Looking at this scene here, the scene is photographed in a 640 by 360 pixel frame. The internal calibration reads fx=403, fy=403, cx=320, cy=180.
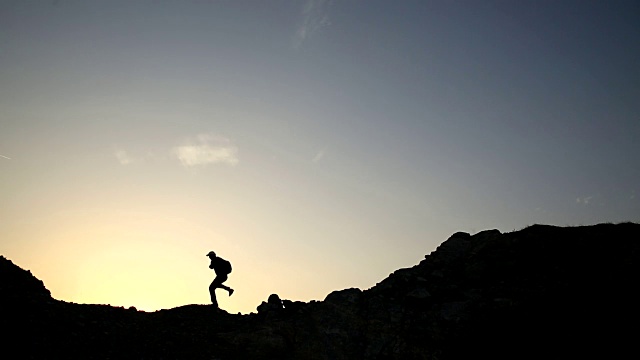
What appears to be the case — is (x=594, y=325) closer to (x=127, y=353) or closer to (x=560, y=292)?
(x=560, y=292)

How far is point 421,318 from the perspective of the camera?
15906mm

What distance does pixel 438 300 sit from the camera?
16.8 metres

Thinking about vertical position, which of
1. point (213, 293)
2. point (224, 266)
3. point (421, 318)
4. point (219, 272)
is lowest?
point (421, 318)

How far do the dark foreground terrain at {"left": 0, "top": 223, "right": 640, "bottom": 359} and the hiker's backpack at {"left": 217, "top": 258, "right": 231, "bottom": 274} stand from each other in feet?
6.03

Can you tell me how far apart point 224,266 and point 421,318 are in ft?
29.8

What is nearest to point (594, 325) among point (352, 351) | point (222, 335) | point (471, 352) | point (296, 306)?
point (471, 352)

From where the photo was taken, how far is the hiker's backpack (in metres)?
18.8

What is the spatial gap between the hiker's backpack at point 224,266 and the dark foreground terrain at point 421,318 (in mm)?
1838

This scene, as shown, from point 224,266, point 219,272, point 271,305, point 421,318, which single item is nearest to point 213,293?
point 219,272

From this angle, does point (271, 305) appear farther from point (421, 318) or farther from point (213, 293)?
point (421, 318)

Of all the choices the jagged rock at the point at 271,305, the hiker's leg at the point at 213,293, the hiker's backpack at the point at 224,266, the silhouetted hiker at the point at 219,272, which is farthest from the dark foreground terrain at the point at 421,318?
the hiker's backpack at the point at 224,266

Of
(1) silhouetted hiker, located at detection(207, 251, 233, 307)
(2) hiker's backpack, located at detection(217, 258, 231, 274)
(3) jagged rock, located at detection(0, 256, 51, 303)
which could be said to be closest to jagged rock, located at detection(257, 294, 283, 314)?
(1) silhouetted hiker, located at detection(207, 251, 233, 307)

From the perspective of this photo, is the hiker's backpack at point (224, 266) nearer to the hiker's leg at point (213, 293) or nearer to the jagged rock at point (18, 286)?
the hiker's leg at point (213, 293)

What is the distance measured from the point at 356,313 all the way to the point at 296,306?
2.67 m
